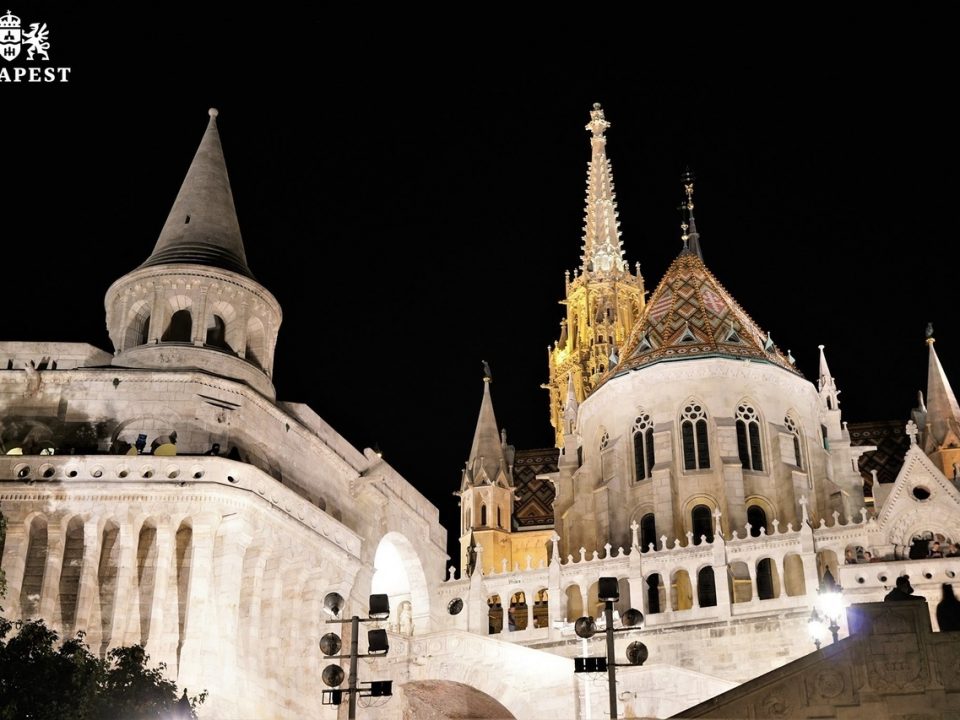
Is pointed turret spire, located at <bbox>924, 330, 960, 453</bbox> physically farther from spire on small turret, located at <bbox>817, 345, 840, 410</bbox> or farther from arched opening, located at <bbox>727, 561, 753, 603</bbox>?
arched opening, located at <bbox>727, 561, 753, 603</bbox>

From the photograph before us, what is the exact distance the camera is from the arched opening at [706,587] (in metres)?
40.4

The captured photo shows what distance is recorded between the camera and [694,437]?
45.8 meters

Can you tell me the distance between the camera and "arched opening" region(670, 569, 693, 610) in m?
41.2

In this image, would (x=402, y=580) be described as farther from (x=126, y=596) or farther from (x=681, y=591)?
(x=126, y=596)

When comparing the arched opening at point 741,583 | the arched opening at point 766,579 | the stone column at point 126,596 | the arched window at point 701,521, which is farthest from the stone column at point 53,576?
the arched window at point 701,521

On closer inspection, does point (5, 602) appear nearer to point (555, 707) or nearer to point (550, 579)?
point (555, 707)

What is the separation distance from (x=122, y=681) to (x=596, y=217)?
2149 inches

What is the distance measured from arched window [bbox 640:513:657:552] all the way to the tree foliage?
24141mm

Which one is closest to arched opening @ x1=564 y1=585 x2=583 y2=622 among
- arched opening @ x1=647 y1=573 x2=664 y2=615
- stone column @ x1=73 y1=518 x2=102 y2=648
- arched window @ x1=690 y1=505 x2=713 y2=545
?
arched opening @ x1=647 y1=573 x2=664 y2=615

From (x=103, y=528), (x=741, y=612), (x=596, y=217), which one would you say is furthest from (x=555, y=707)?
(x=596, y=217)

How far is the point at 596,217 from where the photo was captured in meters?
73.8

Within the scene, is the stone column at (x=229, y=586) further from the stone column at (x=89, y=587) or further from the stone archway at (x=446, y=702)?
the stone archway at (x=446, y=702)

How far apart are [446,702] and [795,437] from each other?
56.8 feet

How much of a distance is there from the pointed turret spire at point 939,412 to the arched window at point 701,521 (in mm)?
13003
